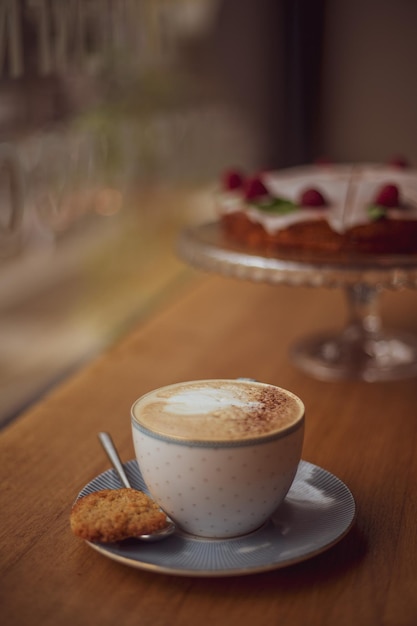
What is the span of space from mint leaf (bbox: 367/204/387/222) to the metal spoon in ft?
1.55

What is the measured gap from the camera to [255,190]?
1153mm

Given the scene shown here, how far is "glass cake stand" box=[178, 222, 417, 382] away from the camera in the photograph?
3.15 feet

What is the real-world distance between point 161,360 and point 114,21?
63cm

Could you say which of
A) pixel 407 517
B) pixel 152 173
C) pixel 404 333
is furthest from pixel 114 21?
pixel 407 517

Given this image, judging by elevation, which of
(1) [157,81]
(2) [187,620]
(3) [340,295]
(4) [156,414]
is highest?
(1) [157,81]

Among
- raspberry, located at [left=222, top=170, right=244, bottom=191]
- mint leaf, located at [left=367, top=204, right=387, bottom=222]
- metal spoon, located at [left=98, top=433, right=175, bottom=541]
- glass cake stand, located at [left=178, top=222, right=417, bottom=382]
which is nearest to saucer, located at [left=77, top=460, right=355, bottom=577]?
metal spoon, located at [left=98, top=433, right=175, bottom=541]

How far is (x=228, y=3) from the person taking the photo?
2.10 m

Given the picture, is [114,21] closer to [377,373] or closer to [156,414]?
[377,373]

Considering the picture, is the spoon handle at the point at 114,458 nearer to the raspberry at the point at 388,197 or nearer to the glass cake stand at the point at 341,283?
the glass cake stand at the point at 341,283

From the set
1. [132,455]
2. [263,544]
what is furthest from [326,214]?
[263,544]

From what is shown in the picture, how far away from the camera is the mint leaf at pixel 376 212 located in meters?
1.05

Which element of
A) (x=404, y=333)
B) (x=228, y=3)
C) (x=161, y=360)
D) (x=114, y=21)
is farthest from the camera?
(x=228, y=3)

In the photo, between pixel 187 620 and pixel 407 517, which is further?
pixel 407 517

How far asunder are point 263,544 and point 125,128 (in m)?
1.08
